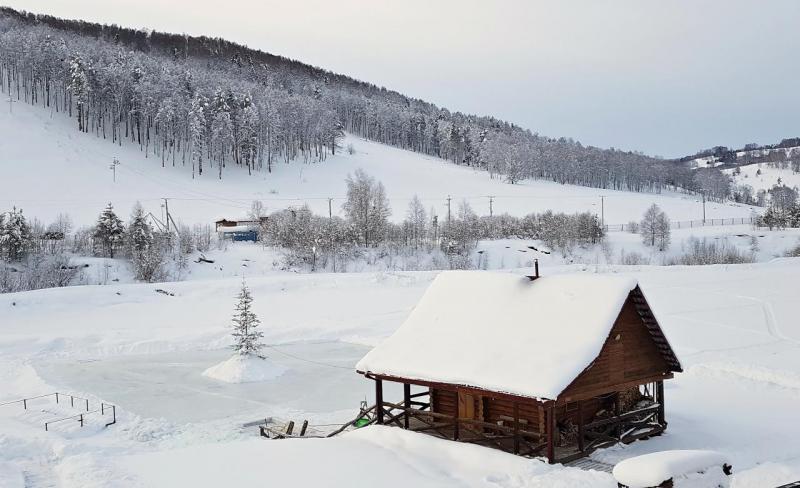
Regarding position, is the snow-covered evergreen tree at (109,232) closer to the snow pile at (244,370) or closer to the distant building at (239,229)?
the distant building at (239,229)

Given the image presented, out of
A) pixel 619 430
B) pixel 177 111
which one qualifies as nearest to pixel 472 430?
pixel 619 430

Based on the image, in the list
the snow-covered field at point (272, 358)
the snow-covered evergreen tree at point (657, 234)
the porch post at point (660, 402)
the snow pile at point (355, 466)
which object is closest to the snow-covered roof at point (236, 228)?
the snow-covered field at point (272, 358)

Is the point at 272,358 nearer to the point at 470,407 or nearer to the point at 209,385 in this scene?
the point at 209,385

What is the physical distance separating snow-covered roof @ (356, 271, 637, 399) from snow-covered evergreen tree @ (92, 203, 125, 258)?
2067 inches

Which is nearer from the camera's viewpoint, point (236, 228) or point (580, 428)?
point (580, 428)

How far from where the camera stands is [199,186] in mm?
98562

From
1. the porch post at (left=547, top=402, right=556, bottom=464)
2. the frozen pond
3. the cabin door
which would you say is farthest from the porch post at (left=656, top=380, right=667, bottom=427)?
the frozen pond

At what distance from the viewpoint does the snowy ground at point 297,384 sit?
17.4m

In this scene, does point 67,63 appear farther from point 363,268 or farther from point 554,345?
point 554,345

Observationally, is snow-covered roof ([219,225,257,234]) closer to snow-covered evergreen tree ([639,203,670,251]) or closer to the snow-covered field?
the snow-covered field

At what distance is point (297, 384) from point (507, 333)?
15496 mm

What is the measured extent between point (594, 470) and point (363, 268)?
5918cm

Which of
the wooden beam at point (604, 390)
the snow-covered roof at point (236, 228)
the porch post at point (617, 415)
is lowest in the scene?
the porch post at point (617, 415)

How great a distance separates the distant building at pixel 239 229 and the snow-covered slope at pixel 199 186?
5.00m
